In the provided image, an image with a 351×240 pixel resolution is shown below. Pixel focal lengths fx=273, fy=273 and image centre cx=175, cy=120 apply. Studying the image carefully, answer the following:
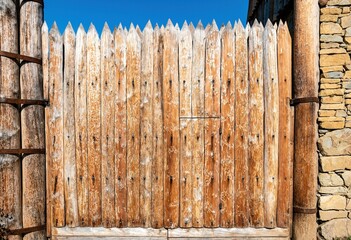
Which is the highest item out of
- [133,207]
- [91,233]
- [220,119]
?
[220,119]

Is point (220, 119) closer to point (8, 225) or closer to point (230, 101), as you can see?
point (230, 101)

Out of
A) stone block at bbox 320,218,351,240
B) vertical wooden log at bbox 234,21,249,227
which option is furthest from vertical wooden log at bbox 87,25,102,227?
stone block at bbox 320,218,351,240

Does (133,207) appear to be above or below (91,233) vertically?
above

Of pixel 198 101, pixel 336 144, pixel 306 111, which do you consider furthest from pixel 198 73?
pixel 336 144

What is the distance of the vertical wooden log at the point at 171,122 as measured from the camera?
2.68 m

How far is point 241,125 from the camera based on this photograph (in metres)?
2.69

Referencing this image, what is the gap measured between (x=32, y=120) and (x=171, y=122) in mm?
1347

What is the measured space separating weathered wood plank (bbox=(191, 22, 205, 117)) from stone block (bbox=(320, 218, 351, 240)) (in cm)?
160

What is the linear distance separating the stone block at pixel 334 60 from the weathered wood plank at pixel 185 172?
1380 millimetres

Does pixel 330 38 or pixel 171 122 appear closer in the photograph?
pixel 330 38

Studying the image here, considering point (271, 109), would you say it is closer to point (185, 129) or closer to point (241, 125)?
point (241, 125)

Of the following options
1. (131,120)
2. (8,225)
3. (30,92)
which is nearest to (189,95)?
(131,120)

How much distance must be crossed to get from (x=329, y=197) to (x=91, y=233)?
2346 mm

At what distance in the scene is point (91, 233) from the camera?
2738mm
